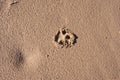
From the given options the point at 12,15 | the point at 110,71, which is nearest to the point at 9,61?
the point at 12,15

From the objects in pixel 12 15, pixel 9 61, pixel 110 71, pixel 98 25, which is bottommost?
pixel 110 71


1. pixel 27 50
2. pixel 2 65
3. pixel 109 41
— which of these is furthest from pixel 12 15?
pixel 109 41

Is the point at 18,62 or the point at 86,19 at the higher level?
the point at 86,19

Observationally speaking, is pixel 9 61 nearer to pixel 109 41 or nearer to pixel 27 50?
pixel 27 50
